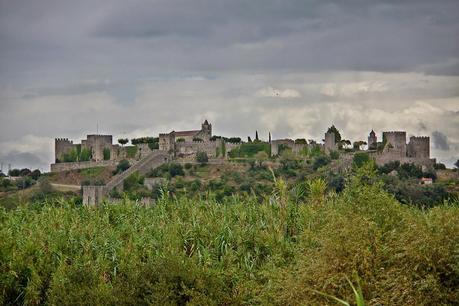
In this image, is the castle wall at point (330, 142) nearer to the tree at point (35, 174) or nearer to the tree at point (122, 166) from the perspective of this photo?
the tree at point (122, 166)

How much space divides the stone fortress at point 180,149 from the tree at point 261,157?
3.68 ft

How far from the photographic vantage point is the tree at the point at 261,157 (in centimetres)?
10375

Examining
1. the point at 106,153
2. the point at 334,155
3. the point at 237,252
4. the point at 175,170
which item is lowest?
the point at 237,252

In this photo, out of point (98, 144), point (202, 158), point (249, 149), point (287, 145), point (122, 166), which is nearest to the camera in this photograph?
point (202, 158)

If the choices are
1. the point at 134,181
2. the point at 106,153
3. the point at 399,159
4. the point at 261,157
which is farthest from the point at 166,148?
the point at 399,159

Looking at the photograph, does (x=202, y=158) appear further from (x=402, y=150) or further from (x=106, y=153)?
(x=402, y=150)

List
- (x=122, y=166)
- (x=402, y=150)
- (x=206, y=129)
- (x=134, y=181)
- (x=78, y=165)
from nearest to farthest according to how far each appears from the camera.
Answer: (x=134, y=181), (x=402, y=150), (x=122, y=166), (x=78, y=165), (x=206, y=129)

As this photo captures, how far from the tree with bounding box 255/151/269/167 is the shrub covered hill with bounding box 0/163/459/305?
3271 inches

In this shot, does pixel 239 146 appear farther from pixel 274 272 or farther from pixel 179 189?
pixel 274 272

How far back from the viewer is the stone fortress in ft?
329

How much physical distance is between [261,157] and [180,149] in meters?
11.4

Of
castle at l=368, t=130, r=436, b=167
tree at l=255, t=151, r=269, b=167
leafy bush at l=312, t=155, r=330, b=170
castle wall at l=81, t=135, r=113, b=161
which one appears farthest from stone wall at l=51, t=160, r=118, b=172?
castle at l=368, t=130, r=436, b=167

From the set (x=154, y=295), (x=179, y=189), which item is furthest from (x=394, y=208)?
(x=179, y=189)

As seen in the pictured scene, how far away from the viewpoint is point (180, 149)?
11456cm
